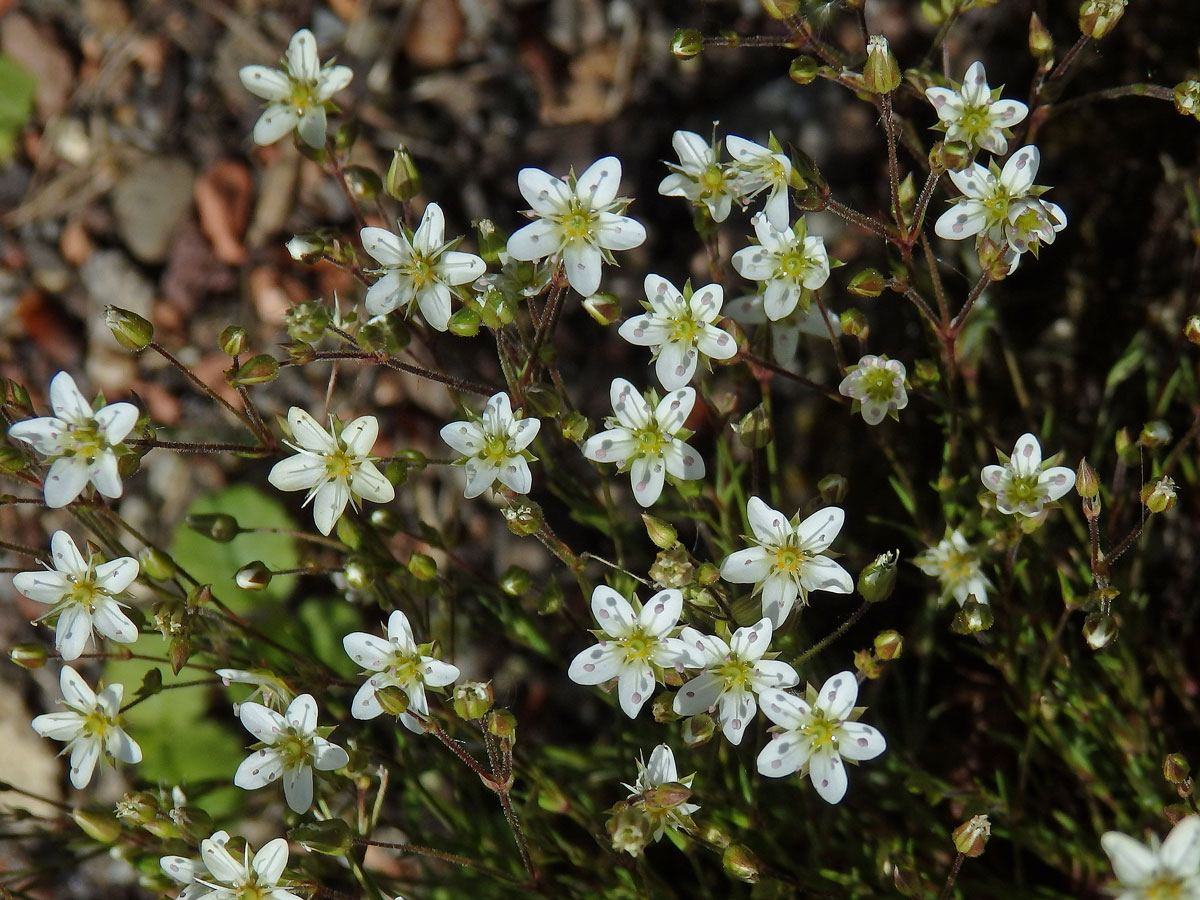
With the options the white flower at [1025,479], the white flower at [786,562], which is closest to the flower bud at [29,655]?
the white flower at [786,562]

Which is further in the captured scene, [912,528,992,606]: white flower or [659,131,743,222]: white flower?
[912,528,992,606]: white flower

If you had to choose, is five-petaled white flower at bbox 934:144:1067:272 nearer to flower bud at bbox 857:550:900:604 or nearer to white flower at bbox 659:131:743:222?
white flower at bbox 659:131:743:222

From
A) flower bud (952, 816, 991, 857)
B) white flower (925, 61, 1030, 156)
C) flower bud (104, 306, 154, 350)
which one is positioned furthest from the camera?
white flower (925, 61, 1030, 156)

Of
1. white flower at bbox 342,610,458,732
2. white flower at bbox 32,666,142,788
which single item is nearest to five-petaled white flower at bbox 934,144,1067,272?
white flower at bbox 342,610,458,732

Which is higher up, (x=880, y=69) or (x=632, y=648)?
(x=880, y=69)

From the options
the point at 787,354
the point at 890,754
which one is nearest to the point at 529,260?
the point at 787,354

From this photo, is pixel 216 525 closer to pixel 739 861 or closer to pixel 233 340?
pixel 233 340

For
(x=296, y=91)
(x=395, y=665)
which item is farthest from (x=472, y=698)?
(x=296, y=91)
